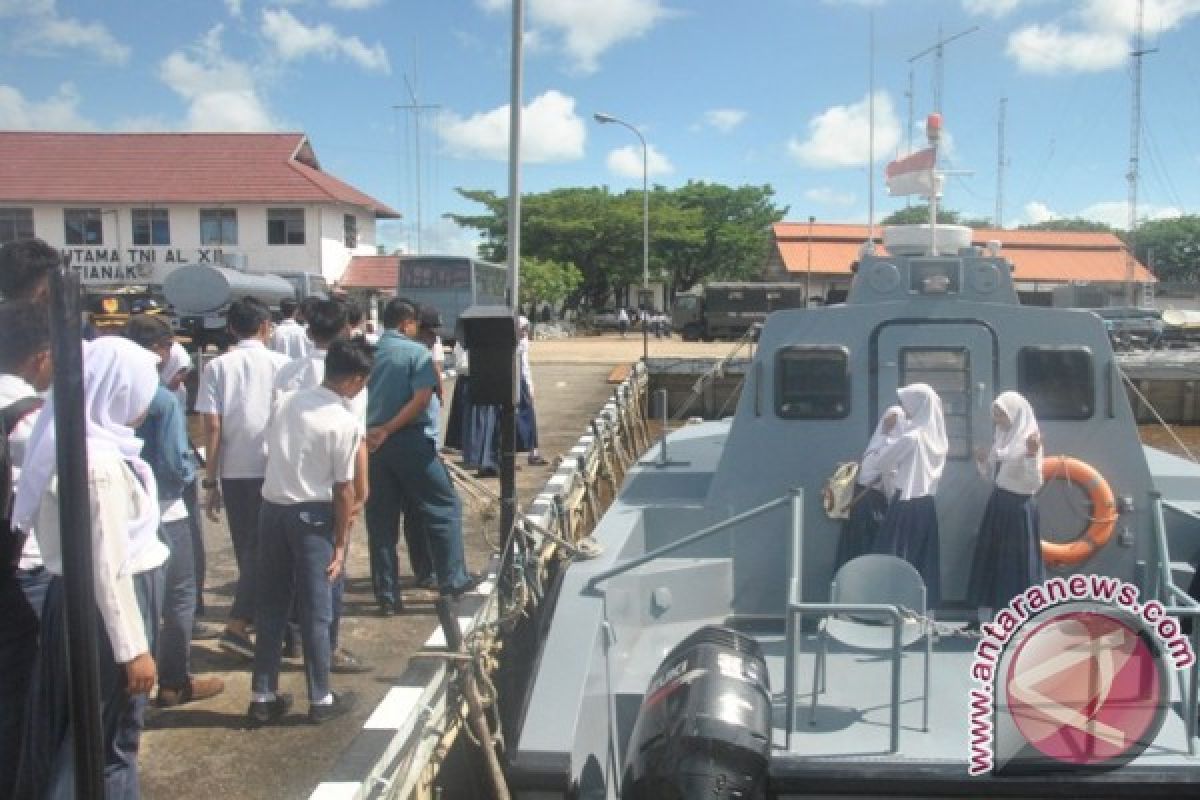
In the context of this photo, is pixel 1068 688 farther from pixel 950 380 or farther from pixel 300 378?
pixel 300 378

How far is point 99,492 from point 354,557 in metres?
4.73

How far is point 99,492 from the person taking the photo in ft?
8.45

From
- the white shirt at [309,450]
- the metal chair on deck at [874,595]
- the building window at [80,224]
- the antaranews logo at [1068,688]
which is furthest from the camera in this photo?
the building window at [80,224]

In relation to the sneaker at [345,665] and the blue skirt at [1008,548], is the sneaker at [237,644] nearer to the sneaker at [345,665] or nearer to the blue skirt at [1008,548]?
the sneaker at [345,665]

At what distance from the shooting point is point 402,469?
5805 millimetres

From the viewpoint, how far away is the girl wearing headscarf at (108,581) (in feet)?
8.53

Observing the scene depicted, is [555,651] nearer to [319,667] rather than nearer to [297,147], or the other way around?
[319,667]

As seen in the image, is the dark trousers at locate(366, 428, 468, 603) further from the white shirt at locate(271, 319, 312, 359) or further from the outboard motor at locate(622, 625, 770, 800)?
the outboard motor at locate(622, 625, 770, 800)

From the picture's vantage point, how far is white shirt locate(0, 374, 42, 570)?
109 inches

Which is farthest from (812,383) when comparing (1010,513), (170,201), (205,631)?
(170,201)

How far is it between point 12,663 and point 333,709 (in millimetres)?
1719

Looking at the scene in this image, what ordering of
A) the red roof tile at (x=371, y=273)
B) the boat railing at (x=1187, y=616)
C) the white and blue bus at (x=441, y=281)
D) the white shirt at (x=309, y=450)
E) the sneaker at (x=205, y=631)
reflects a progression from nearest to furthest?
the boat railing at (x=1187, y=616)
the white shirt at (x=309, y=450)
the sneaker at (x=205, y=631)
the white and blue bus at (x=441, y=281)
the red roof tile at (x=371, y=273)

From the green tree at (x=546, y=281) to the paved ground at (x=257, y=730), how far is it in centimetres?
3764

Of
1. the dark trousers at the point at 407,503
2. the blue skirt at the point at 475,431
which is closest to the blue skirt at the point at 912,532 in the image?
the dark trousers at the point at 407,503
